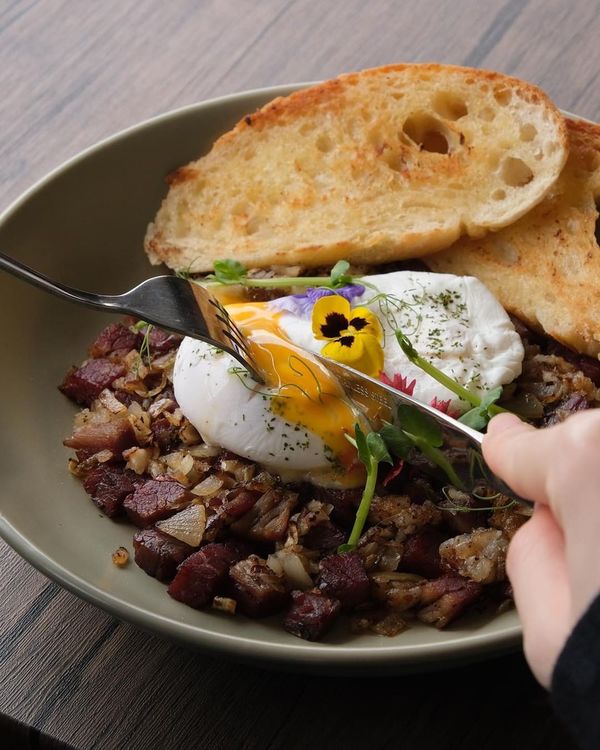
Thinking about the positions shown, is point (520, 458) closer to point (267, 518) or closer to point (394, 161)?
point (267, 518)

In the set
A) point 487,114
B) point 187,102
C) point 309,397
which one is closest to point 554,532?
point 309,397

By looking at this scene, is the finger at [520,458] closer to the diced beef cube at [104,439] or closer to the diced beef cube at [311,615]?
the diced beef cube at [311,615]

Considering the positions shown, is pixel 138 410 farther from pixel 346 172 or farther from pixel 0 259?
pixel 346 172

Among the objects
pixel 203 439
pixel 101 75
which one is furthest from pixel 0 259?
pixel 101 75

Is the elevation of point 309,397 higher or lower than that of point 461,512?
higher

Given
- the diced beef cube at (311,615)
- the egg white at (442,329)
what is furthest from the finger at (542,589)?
the egg white at (442,329)

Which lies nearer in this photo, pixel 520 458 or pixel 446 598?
pixel 520 458

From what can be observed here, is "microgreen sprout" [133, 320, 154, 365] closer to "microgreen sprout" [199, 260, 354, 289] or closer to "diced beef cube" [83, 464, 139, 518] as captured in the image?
"microgreen sprout" [199, 260, 354, 289]

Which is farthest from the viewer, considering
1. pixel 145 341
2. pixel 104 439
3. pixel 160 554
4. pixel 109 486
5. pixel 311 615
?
pixel 145 341
